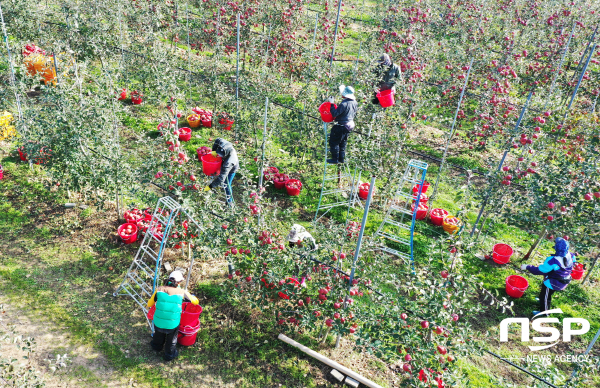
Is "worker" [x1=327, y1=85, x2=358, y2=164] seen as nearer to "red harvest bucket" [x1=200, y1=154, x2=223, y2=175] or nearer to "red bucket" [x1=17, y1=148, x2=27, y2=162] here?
"red harvest bucket" [x1=200, y1=154, x2=223, y2=175]

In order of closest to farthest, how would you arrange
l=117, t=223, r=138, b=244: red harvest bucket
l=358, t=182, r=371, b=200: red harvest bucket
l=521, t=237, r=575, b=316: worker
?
l=521, t=237, r=575, b=316: worker, l=117, t=223, r=138, b=244: red harvest bucket, l=358, t=182, r=371, b=200: red harvest bucket

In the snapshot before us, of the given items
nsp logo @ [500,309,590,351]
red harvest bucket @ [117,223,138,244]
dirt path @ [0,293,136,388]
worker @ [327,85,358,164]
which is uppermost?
worker @ [327,85,358,164]

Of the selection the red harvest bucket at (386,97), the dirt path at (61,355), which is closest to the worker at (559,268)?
the red harvest bucket at (386,97)

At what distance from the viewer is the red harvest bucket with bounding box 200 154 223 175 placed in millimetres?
6066

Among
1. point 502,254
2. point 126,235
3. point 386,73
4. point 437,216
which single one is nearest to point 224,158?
point 126,235

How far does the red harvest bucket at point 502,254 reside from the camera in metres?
6.68

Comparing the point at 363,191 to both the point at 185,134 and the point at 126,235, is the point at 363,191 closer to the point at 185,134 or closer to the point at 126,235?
the point at 185,134

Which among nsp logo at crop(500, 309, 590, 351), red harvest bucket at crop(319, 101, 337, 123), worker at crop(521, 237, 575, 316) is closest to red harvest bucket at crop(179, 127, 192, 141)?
red harvest bucket at crop(319, 101, 337, 123)

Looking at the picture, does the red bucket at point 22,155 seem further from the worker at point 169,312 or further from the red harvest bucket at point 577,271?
the red harvest bucket at point 577,271

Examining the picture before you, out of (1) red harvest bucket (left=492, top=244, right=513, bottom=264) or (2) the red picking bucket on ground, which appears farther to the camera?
(1) red harvest bucket (left=492, top=244, right=513, bottom=264)

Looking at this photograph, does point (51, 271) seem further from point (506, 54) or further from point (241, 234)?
point (506, 54)

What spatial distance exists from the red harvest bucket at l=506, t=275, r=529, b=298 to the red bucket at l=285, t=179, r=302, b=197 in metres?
3.83

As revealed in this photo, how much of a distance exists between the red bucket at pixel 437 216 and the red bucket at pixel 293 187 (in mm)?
2518

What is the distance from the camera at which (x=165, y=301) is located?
4473 millimetres
